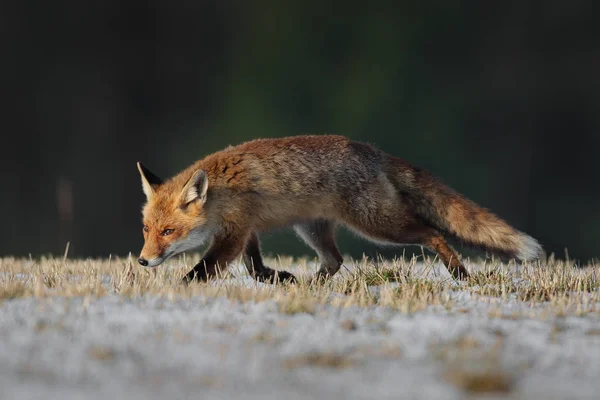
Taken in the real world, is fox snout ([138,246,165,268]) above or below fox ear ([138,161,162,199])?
below

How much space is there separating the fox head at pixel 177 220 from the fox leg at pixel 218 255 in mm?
172

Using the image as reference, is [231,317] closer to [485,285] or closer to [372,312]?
[372,312]

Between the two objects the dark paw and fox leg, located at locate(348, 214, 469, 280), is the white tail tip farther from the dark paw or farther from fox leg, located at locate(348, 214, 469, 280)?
the dark paw

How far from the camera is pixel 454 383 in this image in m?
2.27

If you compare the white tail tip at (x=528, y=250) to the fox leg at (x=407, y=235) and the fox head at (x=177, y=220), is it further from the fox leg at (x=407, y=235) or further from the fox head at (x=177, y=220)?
the fox head at (x=177, y=220)

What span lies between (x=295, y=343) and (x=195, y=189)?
8.24 feet

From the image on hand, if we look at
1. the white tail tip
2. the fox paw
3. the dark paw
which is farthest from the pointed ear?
the white tail tip

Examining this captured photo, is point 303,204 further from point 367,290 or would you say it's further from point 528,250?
point 528,250

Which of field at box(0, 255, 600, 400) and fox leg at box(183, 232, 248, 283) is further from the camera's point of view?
fox leg at box(183, 232, 248, 283)

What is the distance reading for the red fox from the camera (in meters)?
5.08

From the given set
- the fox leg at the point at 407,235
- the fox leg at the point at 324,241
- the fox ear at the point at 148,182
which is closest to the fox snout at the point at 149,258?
the fox ear at the point at 148,182

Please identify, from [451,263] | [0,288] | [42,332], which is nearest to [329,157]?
[451,263]

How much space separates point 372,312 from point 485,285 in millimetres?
1386

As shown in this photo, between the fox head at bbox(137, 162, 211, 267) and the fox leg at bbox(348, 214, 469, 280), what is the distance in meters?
1.30
